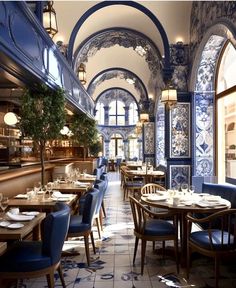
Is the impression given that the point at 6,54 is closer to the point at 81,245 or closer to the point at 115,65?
the point at 81,245

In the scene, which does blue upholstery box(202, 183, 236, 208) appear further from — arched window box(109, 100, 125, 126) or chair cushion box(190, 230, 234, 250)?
arched window box(109, 100, 125, 126)

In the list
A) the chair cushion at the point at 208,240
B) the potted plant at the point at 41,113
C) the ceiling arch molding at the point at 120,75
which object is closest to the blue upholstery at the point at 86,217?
the chair cushion at the point at 208,240

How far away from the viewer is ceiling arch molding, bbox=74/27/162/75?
9.63m

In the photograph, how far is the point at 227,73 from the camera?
6.77m

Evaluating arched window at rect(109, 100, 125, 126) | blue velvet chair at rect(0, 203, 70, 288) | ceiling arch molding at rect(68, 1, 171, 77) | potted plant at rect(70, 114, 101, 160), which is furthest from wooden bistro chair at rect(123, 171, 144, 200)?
→ arched window at rect(109, 100, 125, 126)

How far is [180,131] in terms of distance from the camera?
8.11m

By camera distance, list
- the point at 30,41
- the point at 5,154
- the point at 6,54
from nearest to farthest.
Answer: the point at 6,54, the point at 30,41, the point at 5,154

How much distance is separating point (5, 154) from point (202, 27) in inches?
301

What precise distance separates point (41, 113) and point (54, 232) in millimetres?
2923

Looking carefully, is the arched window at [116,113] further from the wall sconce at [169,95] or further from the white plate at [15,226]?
the white plate at [15,226]

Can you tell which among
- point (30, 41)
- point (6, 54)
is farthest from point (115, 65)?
point (6, 54)

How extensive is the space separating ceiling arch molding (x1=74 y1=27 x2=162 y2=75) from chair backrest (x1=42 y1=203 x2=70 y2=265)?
7341 mm

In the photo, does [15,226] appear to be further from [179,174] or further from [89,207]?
[179,174]

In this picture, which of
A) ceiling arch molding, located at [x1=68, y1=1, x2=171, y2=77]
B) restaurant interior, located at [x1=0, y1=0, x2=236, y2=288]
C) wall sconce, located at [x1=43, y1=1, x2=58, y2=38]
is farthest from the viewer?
ceiling arch molding, located at [x1=68, y1=1, x2=171, y2=77]
